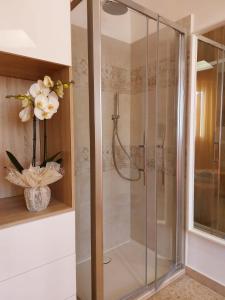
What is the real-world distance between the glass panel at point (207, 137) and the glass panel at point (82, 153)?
0.91 metres

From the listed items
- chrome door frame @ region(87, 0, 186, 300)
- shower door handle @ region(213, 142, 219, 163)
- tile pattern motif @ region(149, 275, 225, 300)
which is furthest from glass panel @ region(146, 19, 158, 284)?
chrome door frame @ region(87, 0, 186, 300)

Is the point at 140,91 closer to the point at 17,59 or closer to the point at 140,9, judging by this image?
the point at 140,9

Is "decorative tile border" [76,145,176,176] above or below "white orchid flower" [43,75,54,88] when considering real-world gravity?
below

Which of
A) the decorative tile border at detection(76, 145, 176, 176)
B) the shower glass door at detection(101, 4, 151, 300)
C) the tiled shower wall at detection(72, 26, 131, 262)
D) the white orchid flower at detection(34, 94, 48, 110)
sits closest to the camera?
the white orchid flower at detection(34, 94, 48, 110)

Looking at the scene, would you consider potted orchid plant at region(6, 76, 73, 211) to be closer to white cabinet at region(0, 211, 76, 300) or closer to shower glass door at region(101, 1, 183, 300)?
white cabinet at region(0, 211, 76, 300)

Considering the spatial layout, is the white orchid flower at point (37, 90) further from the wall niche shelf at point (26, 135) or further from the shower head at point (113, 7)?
the shower head at point (113, 7)

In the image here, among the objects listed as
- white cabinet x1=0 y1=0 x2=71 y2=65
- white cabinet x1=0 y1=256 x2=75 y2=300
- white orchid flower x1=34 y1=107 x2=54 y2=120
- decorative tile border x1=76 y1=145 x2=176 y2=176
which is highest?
white cabinet x1=0 y1=0 x2=71 y2=65

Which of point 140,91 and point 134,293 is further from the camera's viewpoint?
point 140,91

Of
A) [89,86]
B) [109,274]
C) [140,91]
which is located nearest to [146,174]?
[140,91]

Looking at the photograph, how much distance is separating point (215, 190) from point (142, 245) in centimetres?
83

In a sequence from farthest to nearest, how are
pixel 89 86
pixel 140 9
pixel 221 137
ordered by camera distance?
pixel 221 137
pixel 140 9
pixel 89 86

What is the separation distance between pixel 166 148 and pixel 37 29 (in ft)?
4.20

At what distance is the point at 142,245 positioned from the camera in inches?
79.9

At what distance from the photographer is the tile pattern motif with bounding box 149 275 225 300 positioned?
156cm
